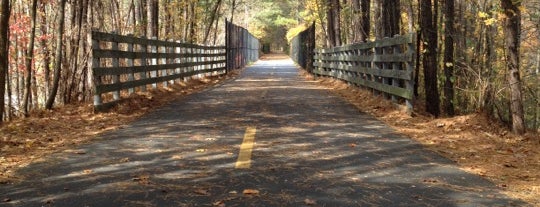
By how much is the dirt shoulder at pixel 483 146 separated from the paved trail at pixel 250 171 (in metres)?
0.25

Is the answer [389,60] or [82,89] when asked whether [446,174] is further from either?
[82,89]

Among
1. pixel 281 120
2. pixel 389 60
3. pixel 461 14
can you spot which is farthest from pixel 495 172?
pixel 461 14

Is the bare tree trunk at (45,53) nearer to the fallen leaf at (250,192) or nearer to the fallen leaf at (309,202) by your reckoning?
the fallen leaf at (250,192)

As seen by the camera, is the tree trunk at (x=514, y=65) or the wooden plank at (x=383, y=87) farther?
the wooden plank at (x=383, y=87)

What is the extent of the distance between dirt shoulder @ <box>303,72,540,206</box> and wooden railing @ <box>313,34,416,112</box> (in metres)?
0.67

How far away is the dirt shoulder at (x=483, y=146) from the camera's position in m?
5.02

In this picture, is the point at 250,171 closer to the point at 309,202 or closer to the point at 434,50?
the point at 309,202

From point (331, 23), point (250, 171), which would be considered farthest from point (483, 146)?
point (331, 23)

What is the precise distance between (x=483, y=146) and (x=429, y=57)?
A: 349cm

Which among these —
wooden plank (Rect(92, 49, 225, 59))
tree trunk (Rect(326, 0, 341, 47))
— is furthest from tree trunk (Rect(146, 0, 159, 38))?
tree trunk (Rect(326, 0, 341, 47))

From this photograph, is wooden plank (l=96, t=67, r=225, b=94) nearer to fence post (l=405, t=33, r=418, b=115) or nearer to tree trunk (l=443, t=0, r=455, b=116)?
fence post (l=405, t=33, r=418, b=115)

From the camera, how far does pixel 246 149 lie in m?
6.38

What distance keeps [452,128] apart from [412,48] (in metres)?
1.97

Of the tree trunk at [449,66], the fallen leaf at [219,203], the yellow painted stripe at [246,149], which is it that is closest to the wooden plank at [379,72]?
the tree trunk at [449,66]
